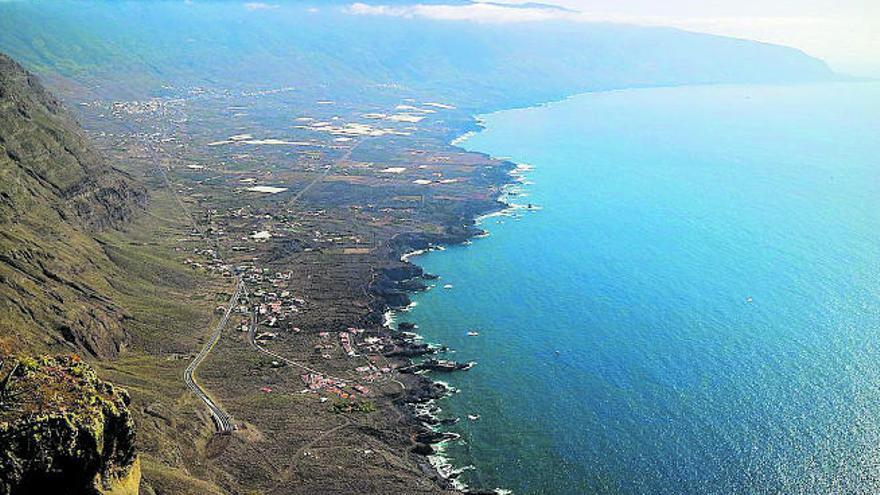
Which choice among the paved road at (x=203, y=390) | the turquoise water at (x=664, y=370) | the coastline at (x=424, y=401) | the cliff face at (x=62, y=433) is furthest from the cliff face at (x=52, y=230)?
the turquoise water at (x=664, y=370)

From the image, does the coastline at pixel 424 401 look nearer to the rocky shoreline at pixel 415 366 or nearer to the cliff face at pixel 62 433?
the rocky shoreline at pixel 415 366

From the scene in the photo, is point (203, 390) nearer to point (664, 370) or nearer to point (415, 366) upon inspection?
point (415, 366)

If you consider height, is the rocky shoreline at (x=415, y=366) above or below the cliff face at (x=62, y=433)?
below

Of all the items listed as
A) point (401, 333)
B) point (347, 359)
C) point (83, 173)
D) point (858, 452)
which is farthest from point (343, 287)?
point (858, 452)

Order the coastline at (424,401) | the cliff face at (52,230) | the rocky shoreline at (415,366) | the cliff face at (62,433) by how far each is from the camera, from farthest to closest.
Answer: the cliff face at (52,230)
the rocky shoreline at (415,366)
the coastline at (424,401)
the cliff face at (62,433)

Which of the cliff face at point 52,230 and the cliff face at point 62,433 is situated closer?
the cliff face at point 62,433
